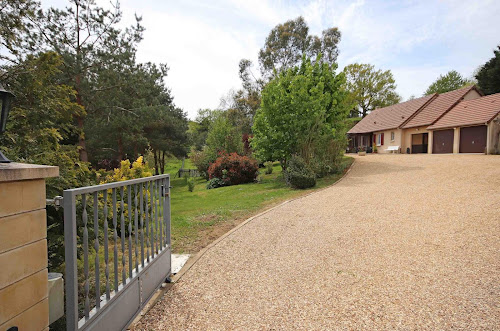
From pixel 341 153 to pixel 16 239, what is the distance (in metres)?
14.7

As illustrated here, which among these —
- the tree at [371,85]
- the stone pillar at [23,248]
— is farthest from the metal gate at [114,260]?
the tree at [371,85]

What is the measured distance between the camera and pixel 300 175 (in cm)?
1155

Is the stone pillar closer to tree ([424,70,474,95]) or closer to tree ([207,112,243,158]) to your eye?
tree ([207,112,243,158])

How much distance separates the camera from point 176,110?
85.9 ft

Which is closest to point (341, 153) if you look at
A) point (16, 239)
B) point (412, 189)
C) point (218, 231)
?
point (412, 189)

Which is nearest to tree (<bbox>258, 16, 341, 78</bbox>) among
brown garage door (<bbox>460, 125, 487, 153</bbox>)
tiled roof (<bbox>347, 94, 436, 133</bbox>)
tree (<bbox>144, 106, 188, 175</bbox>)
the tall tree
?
tiled roof (<bbox>347, 94, 436, 133</bbox>)

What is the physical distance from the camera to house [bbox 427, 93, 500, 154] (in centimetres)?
1839

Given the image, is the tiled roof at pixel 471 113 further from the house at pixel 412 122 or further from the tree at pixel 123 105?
the tree at pixel 123 105

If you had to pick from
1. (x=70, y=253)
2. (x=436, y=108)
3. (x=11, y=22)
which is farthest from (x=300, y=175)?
(x=436, y=108)

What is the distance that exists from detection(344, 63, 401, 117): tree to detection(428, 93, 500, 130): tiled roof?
65.5 feet

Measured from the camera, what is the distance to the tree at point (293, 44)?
31516mm

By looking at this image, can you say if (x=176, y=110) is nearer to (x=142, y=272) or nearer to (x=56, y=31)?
(x=56, y=31)

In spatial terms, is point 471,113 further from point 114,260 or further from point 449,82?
point 449,82

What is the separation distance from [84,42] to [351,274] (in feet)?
46.5
